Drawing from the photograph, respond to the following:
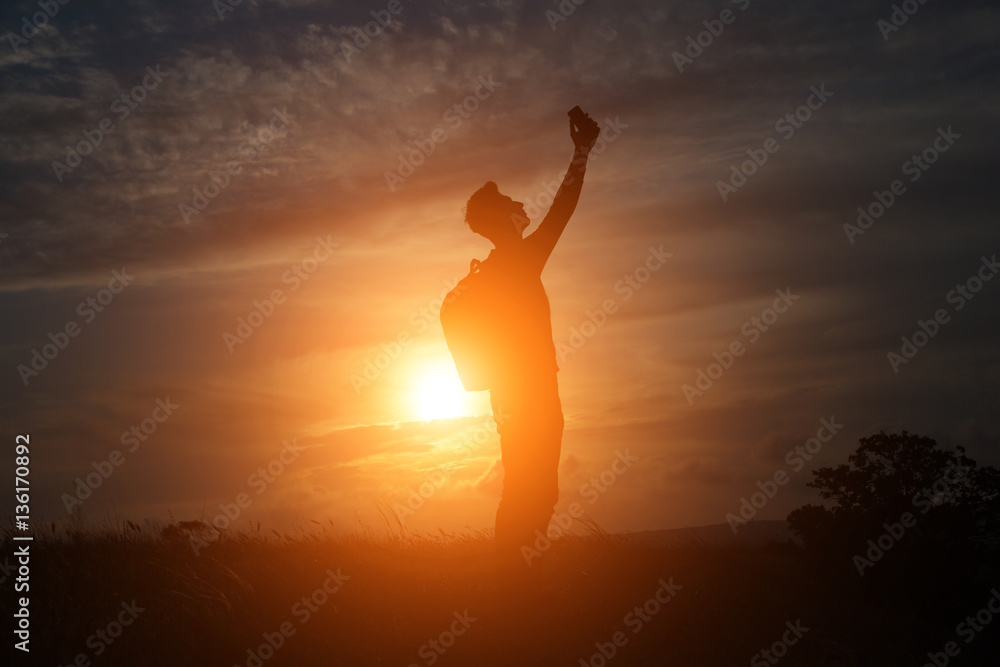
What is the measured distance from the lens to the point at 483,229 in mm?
8773

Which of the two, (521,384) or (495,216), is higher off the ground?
(495,216)

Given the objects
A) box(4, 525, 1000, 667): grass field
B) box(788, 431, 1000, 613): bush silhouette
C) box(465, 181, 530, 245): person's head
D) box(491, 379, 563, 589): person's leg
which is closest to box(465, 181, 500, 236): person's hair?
box(465, 181, 530, 245): person's head

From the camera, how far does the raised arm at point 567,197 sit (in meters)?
8.77

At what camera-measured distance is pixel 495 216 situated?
871 centimetres

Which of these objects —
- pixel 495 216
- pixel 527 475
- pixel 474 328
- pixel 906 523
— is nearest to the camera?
pixel 527 475

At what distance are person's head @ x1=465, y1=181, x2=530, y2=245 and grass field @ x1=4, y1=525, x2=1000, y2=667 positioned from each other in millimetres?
3941

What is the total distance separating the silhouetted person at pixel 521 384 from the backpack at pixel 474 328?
0.03 metres

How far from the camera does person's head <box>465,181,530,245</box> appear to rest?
28.6ft

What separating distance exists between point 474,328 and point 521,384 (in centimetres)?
82

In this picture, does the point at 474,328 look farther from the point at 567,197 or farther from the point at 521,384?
the point at 567,197

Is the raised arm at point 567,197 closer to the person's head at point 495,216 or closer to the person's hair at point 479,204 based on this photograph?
the person's head at point 495,216

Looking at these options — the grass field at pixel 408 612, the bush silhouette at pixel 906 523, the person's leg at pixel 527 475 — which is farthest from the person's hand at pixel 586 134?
the bush silhouette at pixel 906 523

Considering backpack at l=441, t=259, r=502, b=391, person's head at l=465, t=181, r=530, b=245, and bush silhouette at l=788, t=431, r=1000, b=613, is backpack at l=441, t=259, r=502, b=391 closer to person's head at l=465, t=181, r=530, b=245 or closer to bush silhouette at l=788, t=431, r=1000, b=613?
person's head at l=465, t=181, r=530, b=245

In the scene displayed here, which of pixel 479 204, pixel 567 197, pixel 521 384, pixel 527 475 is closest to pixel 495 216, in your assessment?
pixel 479 204
